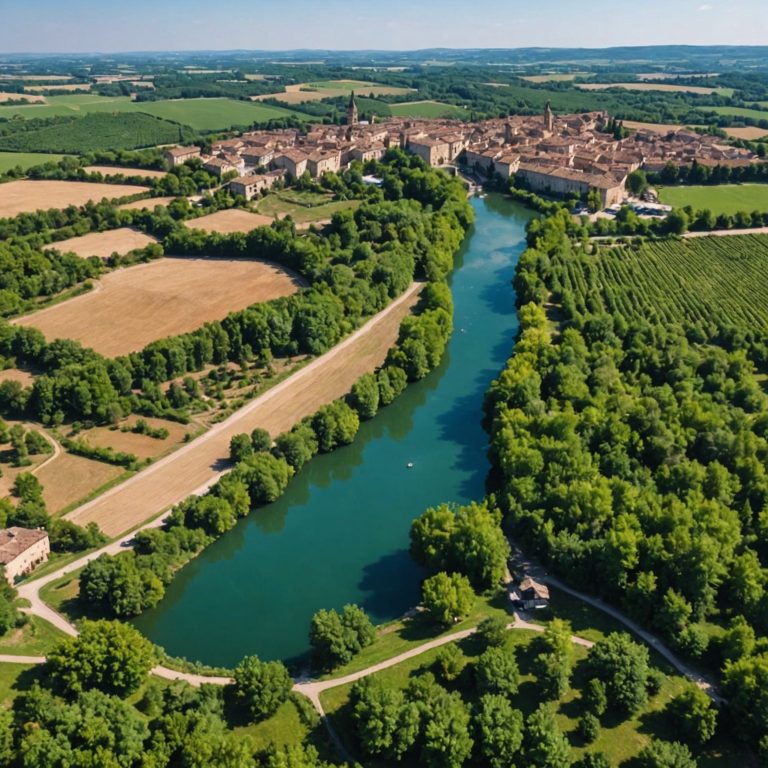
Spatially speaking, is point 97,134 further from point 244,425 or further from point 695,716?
point 695,716

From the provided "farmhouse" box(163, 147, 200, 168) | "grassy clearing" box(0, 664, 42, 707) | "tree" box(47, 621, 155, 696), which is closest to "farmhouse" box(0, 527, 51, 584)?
"grassy clearing" box(0, 664, 42, 707)

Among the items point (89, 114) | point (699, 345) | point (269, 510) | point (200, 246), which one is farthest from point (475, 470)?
point (89, 114)

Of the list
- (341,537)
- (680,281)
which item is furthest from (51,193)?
(680,281)

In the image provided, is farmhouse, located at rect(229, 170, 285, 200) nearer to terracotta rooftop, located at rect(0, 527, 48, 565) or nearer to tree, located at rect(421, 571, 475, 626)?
terracotta rooftop, located at rect(0, 527, 48, 565)

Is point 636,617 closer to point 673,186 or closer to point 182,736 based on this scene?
point 182,736

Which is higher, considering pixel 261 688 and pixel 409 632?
pixel 261 688

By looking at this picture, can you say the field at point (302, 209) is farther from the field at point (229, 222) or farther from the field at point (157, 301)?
the field at point (157, 301)
